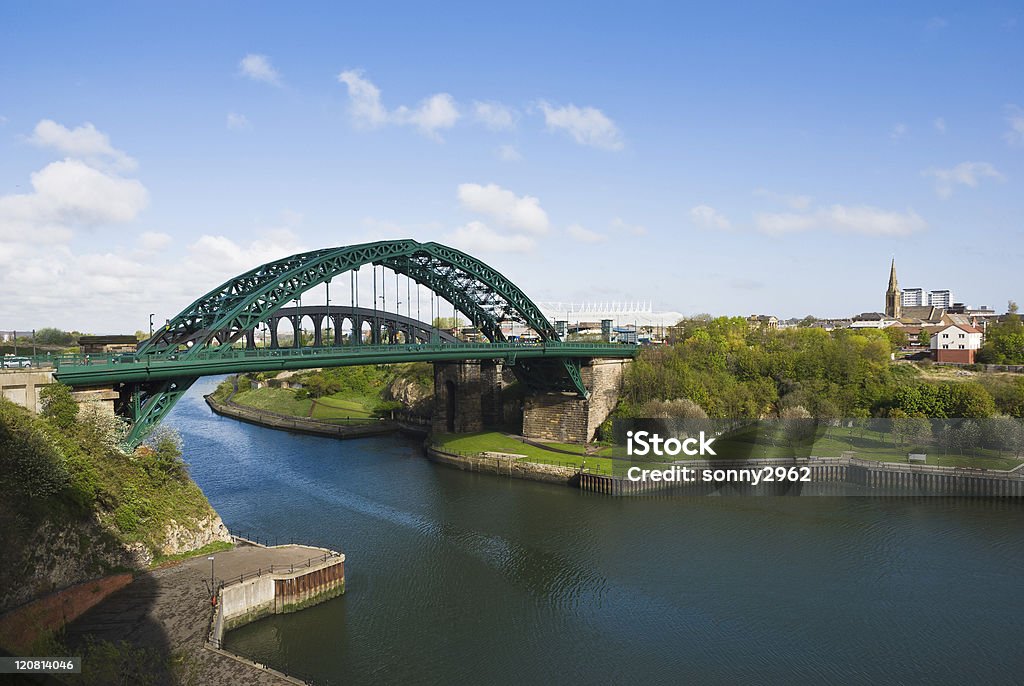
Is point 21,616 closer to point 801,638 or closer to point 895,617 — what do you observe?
point 801,638

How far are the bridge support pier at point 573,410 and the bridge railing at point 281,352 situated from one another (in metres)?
2.34

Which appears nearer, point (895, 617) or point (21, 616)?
point (21, 616)

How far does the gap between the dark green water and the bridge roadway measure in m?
8.24

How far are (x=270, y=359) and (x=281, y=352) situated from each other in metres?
2.57

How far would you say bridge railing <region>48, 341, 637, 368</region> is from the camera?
1078 inches

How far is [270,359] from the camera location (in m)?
34.8

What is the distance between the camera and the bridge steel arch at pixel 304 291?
1178 inches

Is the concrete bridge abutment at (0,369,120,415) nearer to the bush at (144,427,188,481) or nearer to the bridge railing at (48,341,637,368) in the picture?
the bridge railing at (48,341,637,368)

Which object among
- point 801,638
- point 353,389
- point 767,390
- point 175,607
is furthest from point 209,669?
point 353,389

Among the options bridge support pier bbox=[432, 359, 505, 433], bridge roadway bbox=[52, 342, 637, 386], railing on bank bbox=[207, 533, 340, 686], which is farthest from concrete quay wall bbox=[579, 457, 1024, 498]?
railing on bank bbox=[207, 533, 340, 686]

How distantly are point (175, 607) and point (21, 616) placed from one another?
389 centimetres

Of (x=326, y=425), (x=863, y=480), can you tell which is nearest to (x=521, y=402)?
(x=326, y=425)

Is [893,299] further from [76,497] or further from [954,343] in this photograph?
[76,497]

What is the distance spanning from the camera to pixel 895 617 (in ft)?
77.2
